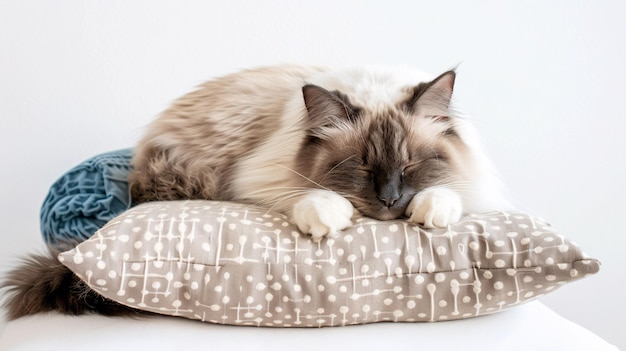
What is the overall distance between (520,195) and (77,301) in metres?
1.72

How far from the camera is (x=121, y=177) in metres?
1.61

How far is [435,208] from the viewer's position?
1103 millimetres

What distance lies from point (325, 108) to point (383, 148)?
0.56 ft

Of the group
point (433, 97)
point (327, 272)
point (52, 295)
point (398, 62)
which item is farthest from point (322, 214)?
point (398, 62)

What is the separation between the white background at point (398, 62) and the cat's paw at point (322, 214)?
3.47ft

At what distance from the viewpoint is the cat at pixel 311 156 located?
1115 mm

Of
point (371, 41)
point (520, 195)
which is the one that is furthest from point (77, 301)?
point (520, 195)

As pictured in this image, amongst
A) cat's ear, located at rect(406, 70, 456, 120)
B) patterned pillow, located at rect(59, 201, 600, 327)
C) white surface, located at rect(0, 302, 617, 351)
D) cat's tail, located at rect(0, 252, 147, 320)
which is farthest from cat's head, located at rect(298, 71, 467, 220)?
cat's tail, located at rect(0, 252, 147, 320)

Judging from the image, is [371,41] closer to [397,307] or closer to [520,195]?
[520,195]

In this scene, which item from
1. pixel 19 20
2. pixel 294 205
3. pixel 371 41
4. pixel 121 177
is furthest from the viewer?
pixel 371 41

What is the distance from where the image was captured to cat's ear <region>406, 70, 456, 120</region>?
4.09ft

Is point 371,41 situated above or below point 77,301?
above

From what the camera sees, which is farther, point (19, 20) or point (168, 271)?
point (19, 20)

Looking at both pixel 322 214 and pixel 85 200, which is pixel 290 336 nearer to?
pixel 322 214
